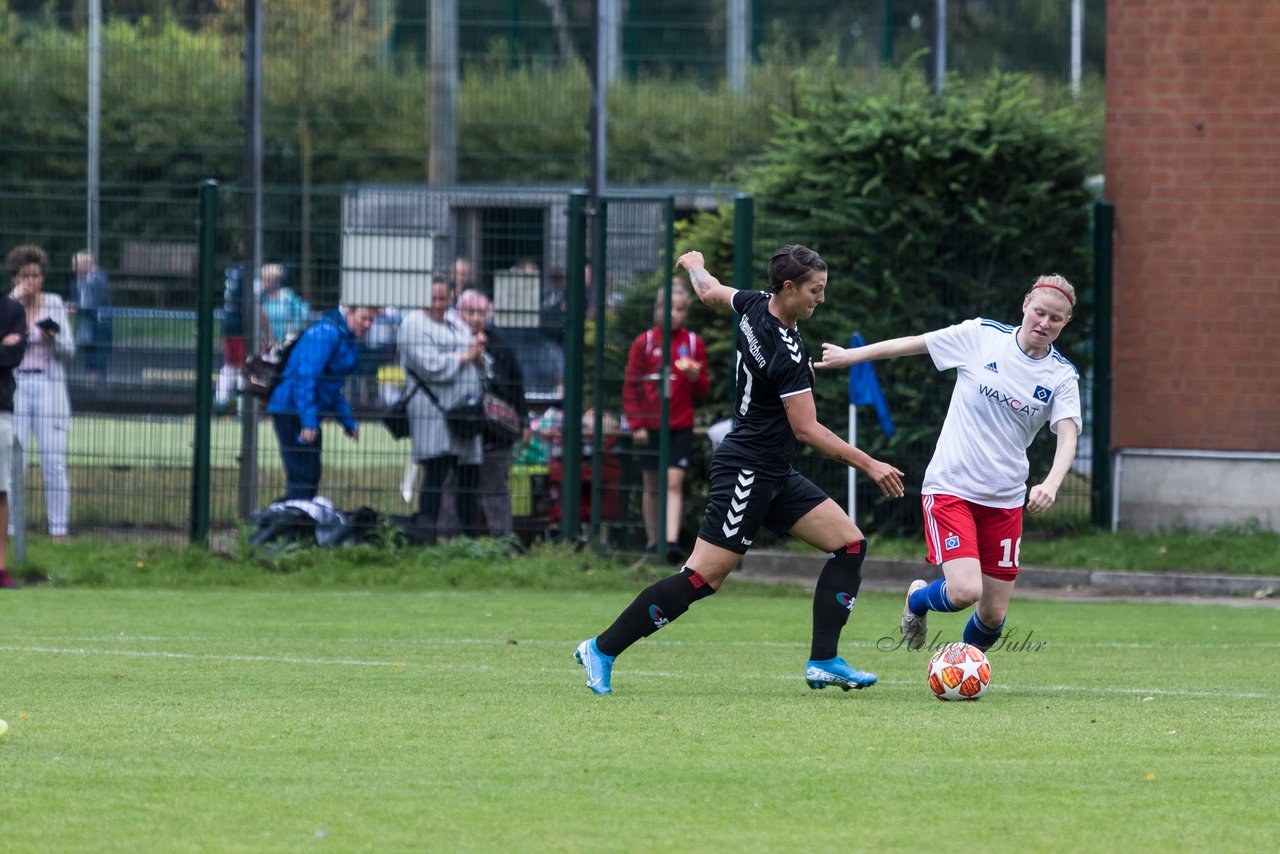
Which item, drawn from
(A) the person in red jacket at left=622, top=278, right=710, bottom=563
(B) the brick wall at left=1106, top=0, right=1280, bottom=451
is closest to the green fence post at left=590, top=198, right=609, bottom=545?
(A) the person in red jacket at left=622, top=278, right=710, bottom=563

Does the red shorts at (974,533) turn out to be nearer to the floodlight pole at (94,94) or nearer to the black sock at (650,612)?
the black sock at (650,612)

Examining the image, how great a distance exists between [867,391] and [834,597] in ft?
20.4

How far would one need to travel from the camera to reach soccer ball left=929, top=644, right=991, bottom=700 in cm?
834

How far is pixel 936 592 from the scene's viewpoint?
9.04 metres

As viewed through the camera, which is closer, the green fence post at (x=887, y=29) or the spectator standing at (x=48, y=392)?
the spectator standing at (x=48, y=392)

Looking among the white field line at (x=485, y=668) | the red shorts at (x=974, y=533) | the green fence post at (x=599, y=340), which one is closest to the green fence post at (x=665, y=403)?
the green fence post at (x=599, y=340)

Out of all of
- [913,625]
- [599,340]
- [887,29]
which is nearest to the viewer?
[913,625]

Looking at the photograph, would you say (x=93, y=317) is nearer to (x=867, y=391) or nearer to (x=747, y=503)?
(x=867, y=391)

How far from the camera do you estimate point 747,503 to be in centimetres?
855

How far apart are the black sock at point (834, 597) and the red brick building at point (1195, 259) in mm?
7564

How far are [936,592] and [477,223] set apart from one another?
7.08 metres

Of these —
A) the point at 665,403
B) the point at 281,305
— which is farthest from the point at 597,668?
the point at 281,305

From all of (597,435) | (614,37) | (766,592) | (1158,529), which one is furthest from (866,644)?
(614,37)

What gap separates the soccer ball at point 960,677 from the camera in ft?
27.4
